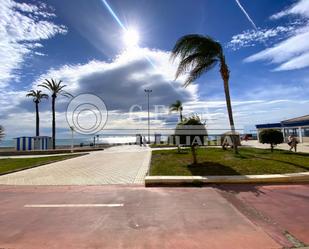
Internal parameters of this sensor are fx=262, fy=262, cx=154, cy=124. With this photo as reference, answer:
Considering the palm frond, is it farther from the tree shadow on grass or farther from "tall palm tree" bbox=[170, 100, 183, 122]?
"tall palm tree" bbox=[170, 100, 183, 122]

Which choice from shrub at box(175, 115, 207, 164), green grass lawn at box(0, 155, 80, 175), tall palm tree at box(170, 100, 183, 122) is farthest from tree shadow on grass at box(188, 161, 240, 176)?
tall palm tree at box(170, 100, 183, 122)

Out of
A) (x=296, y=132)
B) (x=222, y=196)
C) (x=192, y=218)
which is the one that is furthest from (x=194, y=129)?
(x=296, y=132)

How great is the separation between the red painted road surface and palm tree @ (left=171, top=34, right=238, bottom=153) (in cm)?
915

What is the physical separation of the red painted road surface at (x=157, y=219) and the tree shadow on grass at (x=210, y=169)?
1.82 m

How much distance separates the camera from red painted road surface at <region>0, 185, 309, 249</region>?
426 cm

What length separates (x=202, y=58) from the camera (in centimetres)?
1633

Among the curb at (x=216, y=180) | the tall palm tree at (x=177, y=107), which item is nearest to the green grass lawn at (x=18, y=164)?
the curb at (x=216, y=180)

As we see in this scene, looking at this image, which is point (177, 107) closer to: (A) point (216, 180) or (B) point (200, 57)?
(B) point (200, 57)

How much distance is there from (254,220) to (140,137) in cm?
3578

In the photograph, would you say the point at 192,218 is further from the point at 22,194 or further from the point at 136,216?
the point at 22,194

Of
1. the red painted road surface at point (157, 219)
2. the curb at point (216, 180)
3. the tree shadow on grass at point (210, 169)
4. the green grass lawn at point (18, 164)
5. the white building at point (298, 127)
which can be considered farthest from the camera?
the white building at point (298, 127)

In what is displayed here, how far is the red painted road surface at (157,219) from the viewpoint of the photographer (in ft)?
14.0

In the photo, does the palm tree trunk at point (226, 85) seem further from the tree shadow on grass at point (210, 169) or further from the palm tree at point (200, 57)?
the tree shadow on grass at point (210, 169)

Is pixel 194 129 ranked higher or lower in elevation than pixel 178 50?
lower
